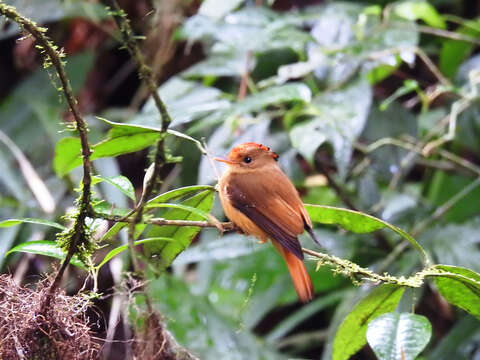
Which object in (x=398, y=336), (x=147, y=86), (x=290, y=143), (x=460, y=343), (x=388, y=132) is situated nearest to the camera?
(x=147, y=86)

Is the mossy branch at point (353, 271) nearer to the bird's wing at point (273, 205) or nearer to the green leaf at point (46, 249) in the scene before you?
the green leaf at point (46, 249)

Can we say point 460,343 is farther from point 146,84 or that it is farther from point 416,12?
point 146,84

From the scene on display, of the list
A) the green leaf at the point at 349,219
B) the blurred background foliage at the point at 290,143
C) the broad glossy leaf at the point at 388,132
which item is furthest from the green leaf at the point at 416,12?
the green leaf at the point at 349,219

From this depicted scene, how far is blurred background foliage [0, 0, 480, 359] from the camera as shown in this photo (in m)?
2.51

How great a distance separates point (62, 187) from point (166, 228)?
1841mm

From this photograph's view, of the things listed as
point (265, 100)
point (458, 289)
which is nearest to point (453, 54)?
point (265, 100)

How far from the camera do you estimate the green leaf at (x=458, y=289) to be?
4.02 ft

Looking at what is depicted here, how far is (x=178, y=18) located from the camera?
11.0ft

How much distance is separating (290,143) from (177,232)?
1.42m

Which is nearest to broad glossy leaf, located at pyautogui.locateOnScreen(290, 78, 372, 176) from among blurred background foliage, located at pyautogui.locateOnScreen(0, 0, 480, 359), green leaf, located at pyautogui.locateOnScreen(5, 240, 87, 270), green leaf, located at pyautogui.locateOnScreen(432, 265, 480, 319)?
blurred background foliage, located at pyautogui.locateOnScreen(0, 0, 480, 359)

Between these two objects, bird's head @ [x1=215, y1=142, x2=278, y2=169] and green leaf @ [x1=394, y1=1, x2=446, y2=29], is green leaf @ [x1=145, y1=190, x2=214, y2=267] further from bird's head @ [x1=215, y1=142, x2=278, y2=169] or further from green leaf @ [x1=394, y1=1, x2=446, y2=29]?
green leaf @ [x1=394, y1=1, x2=446, y2=29]

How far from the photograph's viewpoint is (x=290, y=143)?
108 inches

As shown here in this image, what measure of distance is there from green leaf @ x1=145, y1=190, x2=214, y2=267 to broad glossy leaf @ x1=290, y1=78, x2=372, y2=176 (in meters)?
0.79

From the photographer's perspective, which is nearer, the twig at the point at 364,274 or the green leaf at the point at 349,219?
the twig at the point at 364,274
